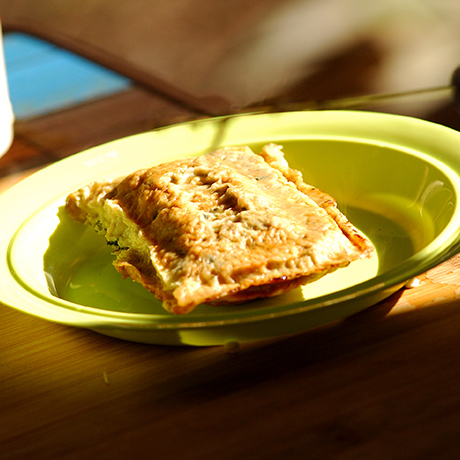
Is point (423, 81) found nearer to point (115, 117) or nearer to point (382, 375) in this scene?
point (115, 117)

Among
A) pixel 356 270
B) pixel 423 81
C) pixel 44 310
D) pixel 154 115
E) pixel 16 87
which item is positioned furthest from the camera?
pixel 16 87

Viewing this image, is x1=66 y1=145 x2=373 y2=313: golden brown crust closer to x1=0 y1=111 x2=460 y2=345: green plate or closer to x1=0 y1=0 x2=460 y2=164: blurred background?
x1=0 y1=111 x2=460 y2=345: green plate

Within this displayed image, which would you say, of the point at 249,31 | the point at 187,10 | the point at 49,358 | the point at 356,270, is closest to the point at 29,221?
the point at 49,358

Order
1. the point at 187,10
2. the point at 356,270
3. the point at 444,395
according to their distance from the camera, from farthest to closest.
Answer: the point at 187,10 → the point at 356,270 → the point at 444,395

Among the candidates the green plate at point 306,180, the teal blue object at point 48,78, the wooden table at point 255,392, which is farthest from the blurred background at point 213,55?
the wooden table at point 255,392

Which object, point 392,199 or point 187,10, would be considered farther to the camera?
point 187,10
